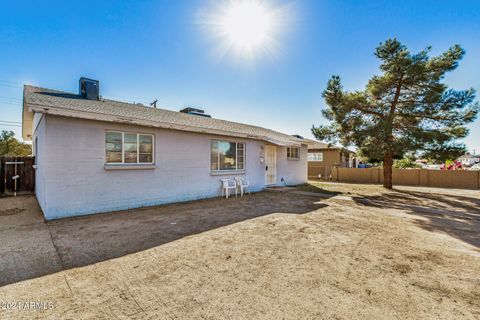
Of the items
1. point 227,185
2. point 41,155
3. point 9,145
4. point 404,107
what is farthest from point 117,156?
point 9,145

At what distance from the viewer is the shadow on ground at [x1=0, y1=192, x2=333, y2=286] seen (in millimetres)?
3354

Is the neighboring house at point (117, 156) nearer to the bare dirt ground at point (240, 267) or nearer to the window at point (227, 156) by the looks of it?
the window at point (227, 156)

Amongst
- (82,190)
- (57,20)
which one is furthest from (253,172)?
(57,20)

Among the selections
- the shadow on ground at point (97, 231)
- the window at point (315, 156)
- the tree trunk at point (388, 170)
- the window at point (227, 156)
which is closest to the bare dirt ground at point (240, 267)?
the shadow on ground at point (97, 231)

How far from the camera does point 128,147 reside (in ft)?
23.1

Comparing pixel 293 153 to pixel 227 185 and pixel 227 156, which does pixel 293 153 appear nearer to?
pixel 227 156

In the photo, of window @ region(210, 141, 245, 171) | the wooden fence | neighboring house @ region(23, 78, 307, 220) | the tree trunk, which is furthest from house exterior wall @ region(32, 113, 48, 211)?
the wooden fence

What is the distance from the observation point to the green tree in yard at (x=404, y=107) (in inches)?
420

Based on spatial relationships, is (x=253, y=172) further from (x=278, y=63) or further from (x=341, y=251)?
(x=341, y=251)

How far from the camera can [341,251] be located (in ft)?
12.5

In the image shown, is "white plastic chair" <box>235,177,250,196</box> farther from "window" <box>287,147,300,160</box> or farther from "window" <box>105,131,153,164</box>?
"window" <box>287,147,300,160</box>

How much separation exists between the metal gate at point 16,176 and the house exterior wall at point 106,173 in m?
4.56

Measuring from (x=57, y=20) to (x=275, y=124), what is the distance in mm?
14973

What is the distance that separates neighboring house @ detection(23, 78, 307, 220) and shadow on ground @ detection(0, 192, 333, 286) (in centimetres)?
63
